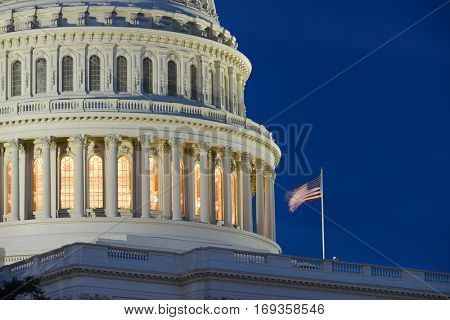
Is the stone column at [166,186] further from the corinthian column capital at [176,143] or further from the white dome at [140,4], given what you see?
the white dome at [140,4]

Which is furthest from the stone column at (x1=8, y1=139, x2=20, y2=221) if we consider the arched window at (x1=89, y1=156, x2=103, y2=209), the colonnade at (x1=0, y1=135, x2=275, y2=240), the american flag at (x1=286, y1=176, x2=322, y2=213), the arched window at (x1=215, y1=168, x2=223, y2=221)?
the american flag at (x1=286, y1=176, x2=322, y2=213)

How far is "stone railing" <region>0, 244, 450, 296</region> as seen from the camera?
8338cm

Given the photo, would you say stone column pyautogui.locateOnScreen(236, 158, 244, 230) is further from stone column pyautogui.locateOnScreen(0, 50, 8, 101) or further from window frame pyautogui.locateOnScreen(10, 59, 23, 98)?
stone column pyautogui.locateOnScreen(0, 50, 8, 101)

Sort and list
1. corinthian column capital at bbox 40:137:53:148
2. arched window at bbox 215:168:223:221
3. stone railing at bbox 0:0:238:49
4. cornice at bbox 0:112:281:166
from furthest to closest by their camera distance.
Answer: stone railing at bbox 0:0:238:49 → arched window at bbox 215:168:223:221 → corinthian column capital at bbox 40:137:53:148 → cornice at bbox 0:112:281:166

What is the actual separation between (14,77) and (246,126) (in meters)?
15.6

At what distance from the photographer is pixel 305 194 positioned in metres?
99.2

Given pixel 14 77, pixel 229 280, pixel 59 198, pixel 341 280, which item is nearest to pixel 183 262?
pixel 229 280

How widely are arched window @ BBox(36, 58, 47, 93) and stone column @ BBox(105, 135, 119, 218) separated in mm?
6416

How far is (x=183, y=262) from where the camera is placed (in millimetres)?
86562

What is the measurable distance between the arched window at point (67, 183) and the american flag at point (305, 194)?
45.3ft

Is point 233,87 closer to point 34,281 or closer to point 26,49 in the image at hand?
point 26,49

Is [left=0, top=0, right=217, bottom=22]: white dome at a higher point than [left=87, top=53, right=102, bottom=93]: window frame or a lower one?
higher

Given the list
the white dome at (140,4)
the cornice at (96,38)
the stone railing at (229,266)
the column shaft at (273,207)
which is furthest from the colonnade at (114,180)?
the stone railing at (229,266)

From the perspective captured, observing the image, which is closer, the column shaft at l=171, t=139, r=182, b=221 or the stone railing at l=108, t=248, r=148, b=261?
the stone railing at l=108, t=248, r=148, b=261
